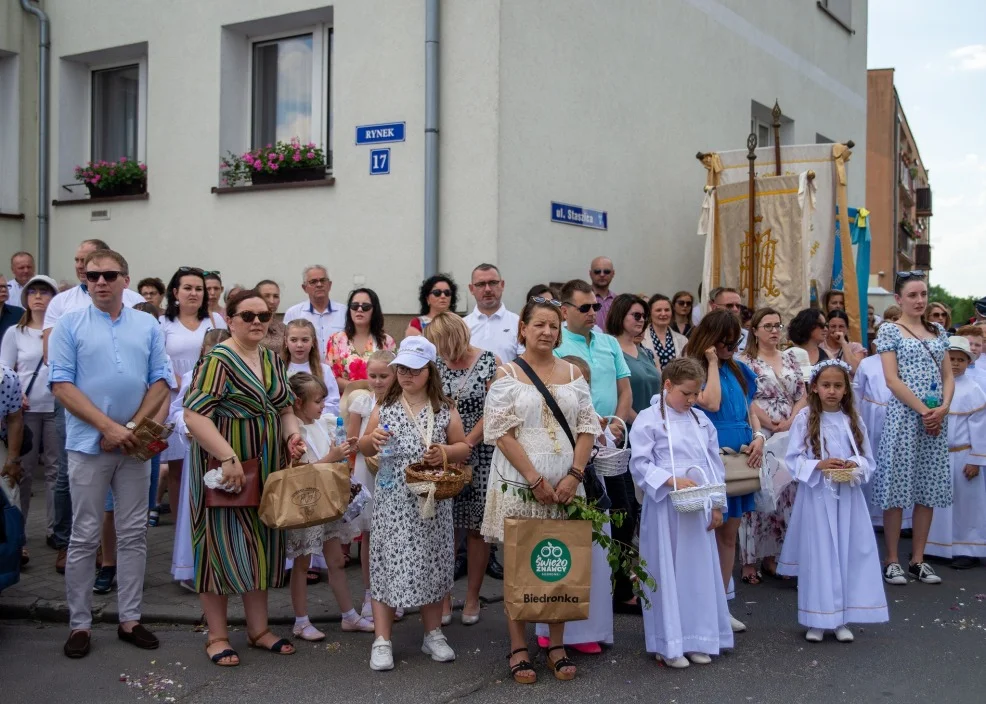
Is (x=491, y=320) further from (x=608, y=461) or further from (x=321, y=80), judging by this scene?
(x=321, y=80)

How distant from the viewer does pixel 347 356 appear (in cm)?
734

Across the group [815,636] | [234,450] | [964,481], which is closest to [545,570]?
[234,450]

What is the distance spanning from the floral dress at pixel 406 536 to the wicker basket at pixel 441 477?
0.25 ft

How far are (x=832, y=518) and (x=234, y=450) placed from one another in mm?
3468

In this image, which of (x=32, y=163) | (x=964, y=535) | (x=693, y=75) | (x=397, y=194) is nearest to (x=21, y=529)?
(x=397, y=194)

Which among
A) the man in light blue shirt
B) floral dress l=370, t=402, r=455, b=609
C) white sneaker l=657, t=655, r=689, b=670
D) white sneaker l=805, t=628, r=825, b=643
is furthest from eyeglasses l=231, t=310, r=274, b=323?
white sneaker l=805, t=628, r=825, b=643

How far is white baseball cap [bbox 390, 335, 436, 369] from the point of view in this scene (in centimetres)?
514

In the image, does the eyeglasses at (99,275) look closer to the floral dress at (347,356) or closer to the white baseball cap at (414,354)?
the white baseball cap at (414,354)

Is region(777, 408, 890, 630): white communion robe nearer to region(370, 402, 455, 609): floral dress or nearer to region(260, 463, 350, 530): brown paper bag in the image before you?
region(370, 402, 455, 609): floral dress

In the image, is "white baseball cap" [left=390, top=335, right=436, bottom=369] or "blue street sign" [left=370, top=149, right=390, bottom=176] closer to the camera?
"white baseball cap" [left=390, top=335, right=436, bottom=369]

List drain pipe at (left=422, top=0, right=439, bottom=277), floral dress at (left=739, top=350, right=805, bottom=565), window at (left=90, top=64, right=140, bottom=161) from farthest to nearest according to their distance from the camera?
window at (left=90, top=64, right=140, bottom=161) < drain pipe at (left=422, top=0, right=439, bottom=277) < floral dress at (left=739, top=350, right=805, bottom=565)

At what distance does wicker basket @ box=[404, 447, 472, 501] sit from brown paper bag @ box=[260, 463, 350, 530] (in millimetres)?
424

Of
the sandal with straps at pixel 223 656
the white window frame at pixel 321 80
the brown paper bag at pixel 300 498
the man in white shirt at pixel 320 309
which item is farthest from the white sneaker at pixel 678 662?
the white window frame at pixel 321 80

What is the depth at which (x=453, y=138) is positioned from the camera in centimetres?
928
